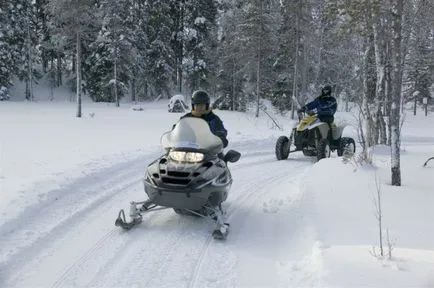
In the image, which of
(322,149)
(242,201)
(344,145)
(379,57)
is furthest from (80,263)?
(344,145)

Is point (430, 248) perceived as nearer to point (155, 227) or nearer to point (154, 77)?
point (155, 227)

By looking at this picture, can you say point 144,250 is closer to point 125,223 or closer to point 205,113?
point 125,223

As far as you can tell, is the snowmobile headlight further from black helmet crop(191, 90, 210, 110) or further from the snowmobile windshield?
black helmet crop(191, 90, 210, 110)

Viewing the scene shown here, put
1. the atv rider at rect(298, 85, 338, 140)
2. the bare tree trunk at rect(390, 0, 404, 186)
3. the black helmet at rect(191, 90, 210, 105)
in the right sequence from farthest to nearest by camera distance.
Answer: the atv rider at rect(298, 85, 338, 140)
the bare tree trunk at rect(390, 0, 404, 186)
the black helmet at rect(191, 90, 210, 105)

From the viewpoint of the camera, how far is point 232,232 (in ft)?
19.9

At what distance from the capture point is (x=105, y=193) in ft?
25.7

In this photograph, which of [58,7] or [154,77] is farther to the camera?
[154,77]

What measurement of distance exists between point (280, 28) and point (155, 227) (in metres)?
30.7

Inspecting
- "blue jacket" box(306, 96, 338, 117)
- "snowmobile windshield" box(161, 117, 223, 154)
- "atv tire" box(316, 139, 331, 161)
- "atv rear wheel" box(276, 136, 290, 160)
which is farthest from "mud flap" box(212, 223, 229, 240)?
"blue jacket" box(306, 96, 338, 117)

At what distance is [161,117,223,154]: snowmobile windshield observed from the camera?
608 cm

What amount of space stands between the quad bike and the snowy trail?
4122 mm

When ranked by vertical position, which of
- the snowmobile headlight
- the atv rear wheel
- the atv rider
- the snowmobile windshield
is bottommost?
the atv rear wheel

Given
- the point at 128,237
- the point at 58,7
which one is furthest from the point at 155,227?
the point at 58,7

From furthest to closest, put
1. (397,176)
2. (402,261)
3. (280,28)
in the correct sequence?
(280,28) < (397,176) < (402,261)
